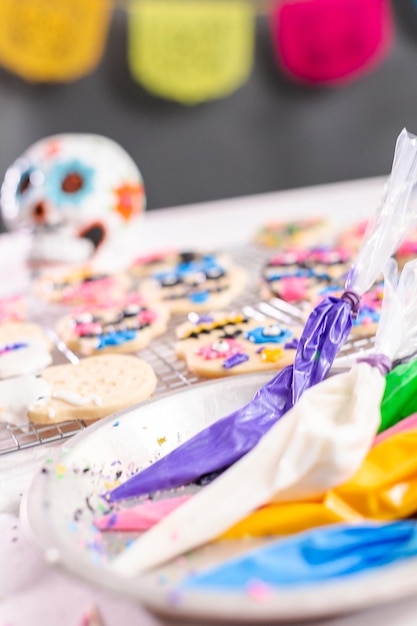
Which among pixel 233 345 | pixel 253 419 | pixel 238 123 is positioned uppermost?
pixel 253 419

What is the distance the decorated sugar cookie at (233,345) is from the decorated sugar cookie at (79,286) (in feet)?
0.81

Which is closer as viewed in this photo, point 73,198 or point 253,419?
point 253,419

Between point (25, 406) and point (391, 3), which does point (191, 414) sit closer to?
point (25, 406)

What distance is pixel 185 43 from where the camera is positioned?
2.17 m

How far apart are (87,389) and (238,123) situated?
1728 mm

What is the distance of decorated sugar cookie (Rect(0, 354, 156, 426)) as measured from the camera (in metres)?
0.77

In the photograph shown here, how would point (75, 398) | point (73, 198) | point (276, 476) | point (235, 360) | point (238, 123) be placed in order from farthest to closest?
point (238, 123) < point (73, 198) < point (235, 360) < point (75, 398) < point (276, 476)

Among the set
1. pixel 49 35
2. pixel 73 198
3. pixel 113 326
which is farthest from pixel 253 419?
pixel 49 35

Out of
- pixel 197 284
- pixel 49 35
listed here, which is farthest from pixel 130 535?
pixel 49 35

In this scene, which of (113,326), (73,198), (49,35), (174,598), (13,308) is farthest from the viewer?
(49,35)

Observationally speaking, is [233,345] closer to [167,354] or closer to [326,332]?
[167,354]

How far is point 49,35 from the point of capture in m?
2.05

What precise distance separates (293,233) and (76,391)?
802 millimetres

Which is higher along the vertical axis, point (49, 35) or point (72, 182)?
point (49, 35)
